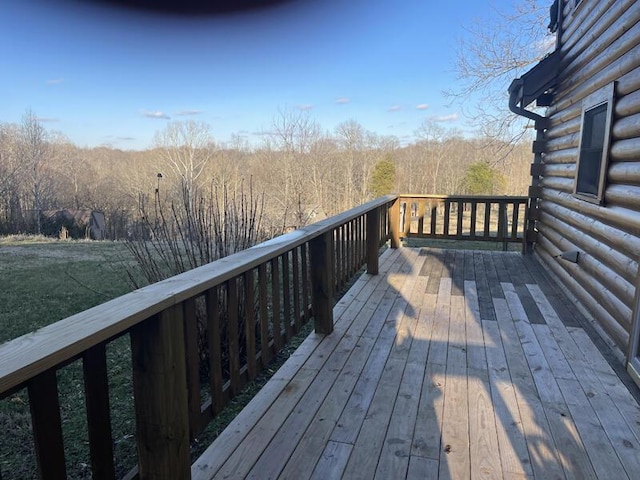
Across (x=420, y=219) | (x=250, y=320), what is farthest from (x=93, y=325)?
(x=420, y=219)

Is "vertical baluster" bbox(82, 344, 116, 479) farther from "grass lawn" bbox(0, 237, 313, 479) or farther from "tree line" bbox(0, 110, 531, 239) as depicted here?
"tree line" bbox(0, 110, 531, 239)

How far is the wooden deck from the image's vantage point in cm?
171

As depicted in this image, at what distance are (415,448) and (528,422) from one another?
60cm

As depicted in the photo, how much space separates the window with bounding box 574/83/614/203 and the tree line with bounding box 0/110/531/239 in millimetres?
10146

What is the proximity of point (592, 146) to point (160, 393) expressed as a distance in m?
4.07

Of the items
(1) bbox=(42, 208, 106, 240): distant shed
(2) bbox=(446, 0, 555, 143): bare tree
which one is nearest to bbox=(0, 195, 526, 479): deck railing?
(2) bbox=(446, 0, 555, 143): bare tree

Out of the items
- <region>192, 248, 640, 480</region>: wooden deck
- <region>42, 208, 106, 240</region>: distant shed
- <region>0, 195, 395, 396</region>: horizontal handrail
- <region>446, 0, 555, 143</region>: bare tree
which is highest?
<region>446, 0, 555, 143</region>: bare tree

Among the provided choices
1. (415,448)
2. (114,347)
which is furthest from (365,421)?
(114,347)

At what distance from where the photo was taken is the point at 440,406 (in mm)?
2150

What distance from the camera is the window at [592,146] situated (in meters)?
3.45

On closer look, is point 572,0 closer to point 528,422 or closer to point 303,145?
point 528,422

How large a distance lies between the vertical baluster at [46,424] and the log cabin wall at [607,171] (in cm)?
293

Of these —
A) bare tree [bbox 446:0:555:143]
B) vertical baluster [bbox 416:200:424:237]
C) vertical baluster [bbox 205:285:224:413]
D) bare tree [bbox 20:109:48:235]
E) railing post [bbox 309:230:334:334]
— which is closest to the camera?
vertical baluster [bbox 205:285:224:413]

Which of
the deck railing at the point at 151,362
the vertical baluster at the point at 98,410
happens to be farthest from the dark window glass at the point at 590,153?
Answer: the vertical baluster at the point at 98,410
